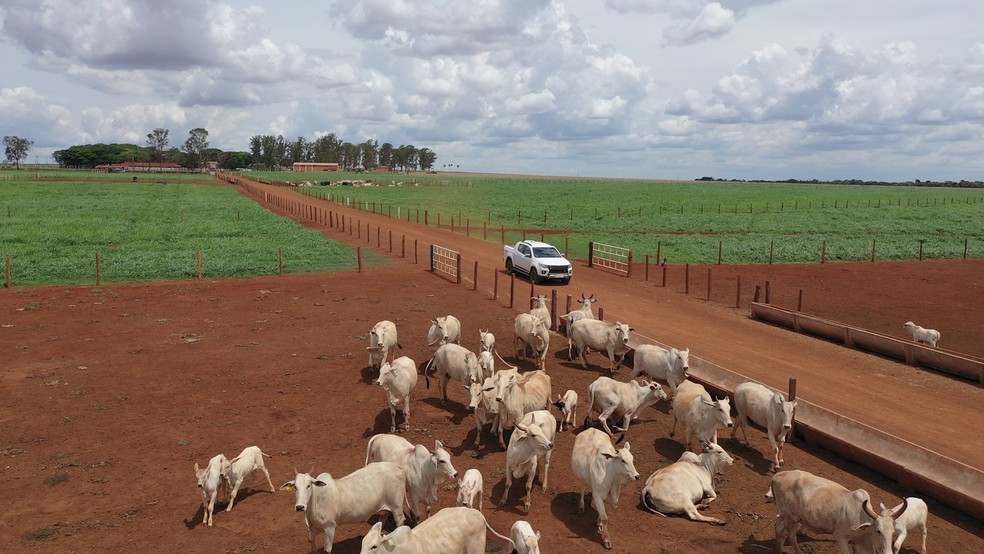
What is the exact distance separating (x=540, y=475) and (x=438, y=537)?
142 inches

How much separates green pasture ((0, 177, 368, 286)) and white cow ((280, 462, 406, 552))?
23926 mm

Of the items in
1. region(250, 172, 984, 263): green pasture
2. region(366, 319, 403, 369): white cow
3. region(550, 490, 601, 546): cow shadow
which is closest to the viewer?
region(550, 490, 601, 546): cow shadow

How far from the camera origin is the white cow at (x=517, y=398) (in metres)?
12.0

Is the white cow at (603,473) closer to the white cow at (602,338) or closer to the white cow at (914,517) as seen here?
the white cow at (914,517)

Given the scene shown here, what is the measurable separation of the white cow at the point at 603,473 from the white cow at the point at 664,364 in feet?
16.3

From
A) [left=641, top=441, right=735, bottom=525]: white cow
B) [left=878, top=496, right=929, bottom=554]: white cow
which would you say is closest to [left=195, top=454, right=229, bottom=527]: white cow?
[left=641, top=441, right=735, bottom=525]: white cow

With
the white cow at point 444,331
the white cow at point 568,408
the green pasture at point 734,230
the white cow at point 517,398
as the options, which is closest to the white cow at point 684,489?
the white cow at point 568,408

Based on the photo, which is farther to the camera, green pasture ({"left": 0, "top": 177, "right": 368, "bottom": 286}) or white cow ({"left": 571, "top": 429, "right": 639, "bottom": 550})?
green pasture ({"left": 0, "top": 177, "right": 368, "bottom": 286})

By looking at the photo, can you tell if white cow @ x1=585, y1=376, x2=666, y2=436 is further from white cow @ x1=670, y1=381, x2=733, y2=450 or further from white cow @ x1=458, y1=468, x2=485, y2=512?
white cow @ x1=458, y1=468, x2=485, y2=512

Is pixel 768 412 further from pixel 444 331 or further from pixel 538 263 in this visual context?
pixel 538 263

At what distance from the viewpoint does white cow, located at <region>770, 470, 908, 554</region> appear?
7723 mm

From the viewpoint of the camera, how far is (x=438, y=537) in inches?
302

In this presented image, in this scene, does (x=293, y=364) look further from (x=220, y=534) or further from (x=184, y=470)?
(x=220, y=534)

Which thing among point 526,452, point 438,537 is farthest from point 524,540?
point 526,452
